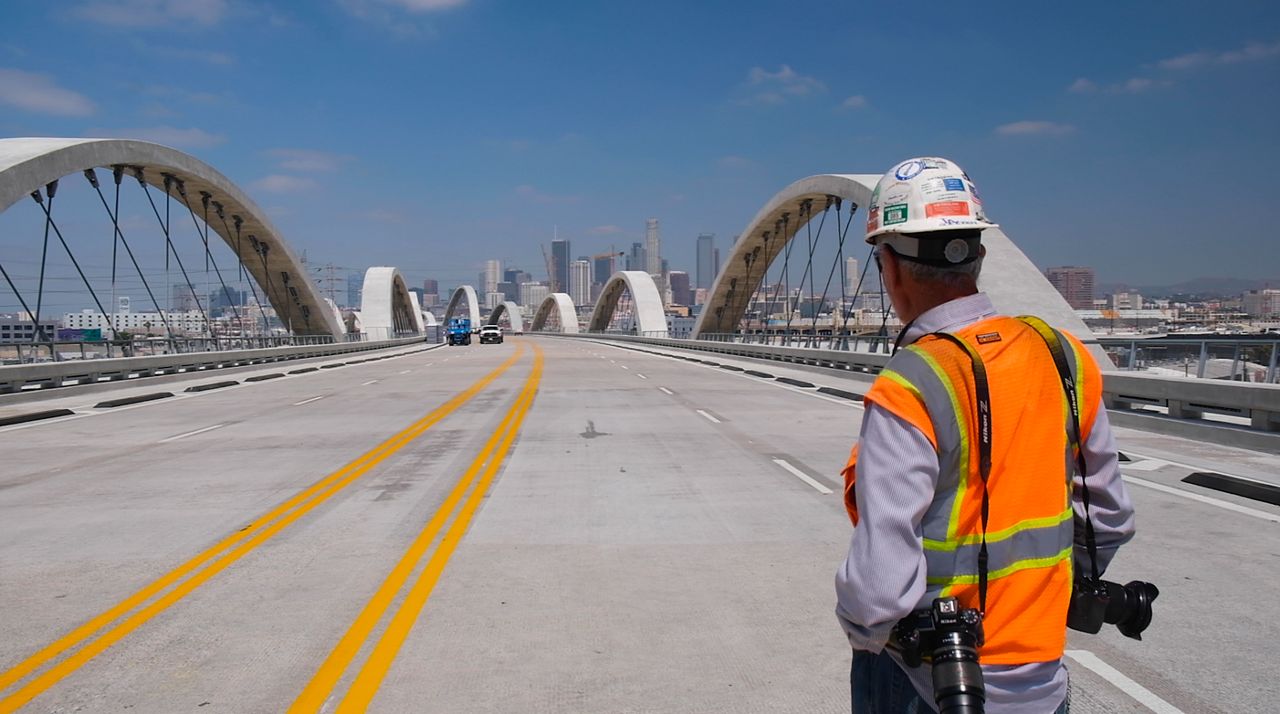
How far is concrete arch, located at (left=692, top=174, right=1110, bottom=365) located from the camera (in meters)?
26.6

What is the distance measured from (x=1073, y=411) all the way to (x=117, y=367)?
28659mm

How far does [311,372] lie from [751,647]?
35210mm

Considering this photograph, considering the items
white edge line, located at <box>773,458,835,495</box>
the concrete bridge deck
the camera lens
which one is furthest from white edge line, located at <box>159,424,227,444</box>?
the camera lens

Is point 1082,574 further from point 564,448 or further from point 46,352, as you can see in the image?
point 46,352

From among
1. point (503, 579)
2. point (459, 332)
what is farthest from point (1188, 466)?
point (459, 332)

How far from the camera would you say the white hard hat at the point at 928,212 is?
224cm

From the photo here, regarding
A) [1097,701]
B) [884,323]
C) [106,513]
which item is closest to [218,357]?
[884,323]

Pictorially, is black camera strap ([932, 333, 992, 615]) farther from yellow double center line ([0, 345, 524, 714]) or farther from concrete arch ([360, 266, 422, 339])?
concrete arch ([360, 266, 422, 339])

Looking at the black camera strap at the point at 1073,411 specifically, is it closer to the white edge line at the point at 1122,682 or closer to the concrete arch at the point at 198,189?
the white edge line at the point at 1122,682

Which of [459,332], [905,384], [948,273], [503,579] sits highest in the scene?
[948,273]

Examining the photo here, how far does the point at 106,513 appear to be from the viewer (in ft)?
27.5

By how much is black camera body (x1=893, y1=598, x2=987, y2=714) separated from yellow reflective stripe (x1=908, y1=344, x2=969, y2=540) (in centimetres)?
17

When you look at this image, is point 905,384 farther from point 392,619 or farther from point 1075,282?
point 1075,282

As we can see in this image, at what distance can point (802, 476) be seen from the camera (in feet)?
33.3
